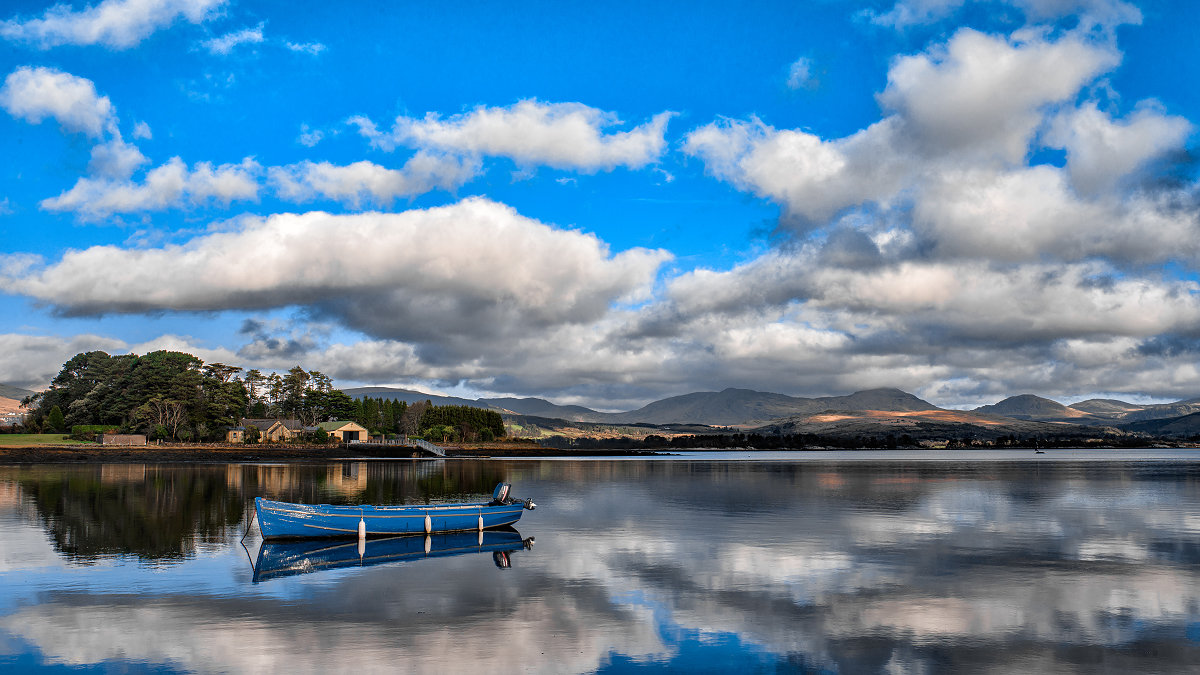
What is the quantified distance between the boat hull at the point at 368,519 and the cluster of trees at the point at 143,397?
122634 millimetres

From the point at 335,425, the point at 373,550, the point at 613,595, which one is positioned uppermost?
the point at 335,425

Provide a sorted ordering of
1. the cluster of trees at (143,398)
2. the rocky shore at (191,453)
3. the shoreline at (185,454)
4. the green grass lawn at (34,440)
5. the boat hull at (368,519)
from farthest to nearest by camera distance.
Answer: the cluster of trees at (143,398) → the green grass lawn at (34,440) → the rocky shore at (191,453) → the shoreline at (185,454) → the boat hull at (368,519)

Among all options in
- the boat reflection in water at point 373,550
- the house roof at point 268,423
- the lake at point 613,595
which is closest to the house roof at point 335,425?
the house roof at point 268,423

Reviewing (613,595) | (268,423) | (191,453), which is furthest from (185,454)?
(613,595)

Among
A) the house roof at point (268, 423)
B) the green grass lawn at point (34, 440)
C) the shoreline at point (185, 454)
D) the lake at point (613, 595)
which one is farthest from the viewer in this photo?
the house roof at point (268, 423)

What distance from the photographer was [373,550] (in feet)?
109

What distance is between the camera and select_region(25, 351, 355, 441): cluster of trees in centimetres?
14288

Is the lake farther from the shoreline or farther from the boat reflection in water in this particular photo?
the shoreline

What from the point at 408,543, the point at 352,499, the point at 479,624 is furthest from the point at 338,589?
the point at 352,499

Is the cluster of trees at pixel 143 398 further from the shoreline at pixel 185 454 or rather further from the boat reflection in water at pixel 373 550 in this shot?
the boat reflection in water at pixel 373 550

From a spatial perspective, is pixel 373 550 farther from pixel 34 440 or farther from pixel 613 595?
pixel 34 440

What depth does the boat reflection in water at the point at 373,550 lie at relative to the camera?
2884 cm

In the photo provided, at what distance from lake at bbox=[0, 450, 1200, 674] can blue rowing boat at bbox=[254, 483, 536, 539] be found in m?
0.78

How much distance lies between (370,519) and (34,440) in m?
132
